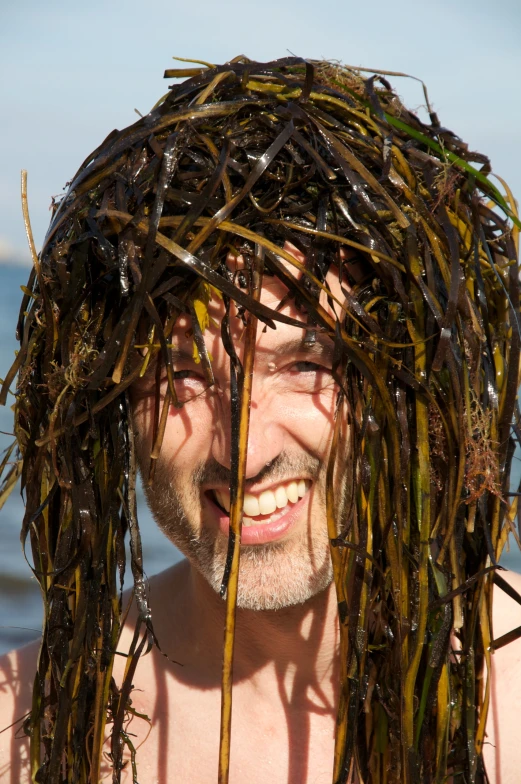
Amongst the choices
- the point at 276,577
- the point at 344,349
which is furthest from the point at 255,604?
the point at 344,349

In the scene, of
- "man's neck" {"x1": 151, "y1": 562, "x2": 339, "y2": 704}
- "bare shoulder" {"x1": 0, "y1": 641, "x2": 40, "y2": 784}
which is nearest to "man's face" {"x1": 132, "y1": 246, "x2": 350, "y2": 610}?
"man's neck" {"x1": 151, "y1": 562, "x2": 339, "y2": 704}

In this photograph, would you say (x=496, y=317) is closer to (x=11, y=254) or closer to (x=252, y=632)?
(x=252, y=632)

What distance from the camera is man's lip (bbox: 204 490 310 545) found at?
8.01 ft

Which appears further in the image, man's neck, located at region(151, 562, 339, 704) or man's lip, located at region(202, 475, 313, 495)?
man's neck, located at region(151, 562, 339, 704)

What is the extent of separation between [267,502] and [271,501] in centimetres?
1

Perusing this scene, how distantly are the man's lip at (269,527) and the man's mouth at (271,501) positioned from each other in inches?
0.4

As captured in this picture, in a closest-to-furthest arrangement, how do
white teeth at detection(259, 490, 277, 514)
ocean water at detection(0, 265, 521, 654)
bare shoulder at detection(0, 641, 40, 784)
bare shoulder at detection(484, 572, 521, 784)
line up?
white teeth at detection(259, 490, 277, 514), bare shoulder at detection(484, 572, 521, 784), bare shoulder at detection(0, 641, 40, 784), ocean water at detection(0, 265, 521, 654)

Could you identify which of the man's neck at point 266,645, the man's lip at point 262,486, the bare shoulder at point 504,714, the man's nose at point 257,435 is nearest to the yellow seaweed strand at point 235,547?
the man's nose at point 257,435

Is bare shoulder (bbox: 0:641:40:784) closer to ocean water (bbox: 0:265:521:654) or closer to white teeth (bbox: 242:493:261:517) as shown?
white teeth (bbox: 242:493:261:517)

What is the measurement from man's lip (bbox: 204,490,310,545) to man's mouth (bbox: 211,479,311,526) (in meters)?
0.01

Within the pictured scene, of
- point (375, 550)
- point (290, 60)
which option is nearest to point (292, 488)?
point (375, 550)

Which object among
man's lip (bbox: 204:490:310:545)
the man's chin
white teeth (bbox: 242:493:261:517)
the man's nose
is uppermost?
the man's nose

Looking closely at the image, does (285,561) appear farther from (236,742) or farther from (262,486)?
(236,742)

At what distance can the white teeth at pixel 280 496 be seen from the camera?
2445 millimetres
